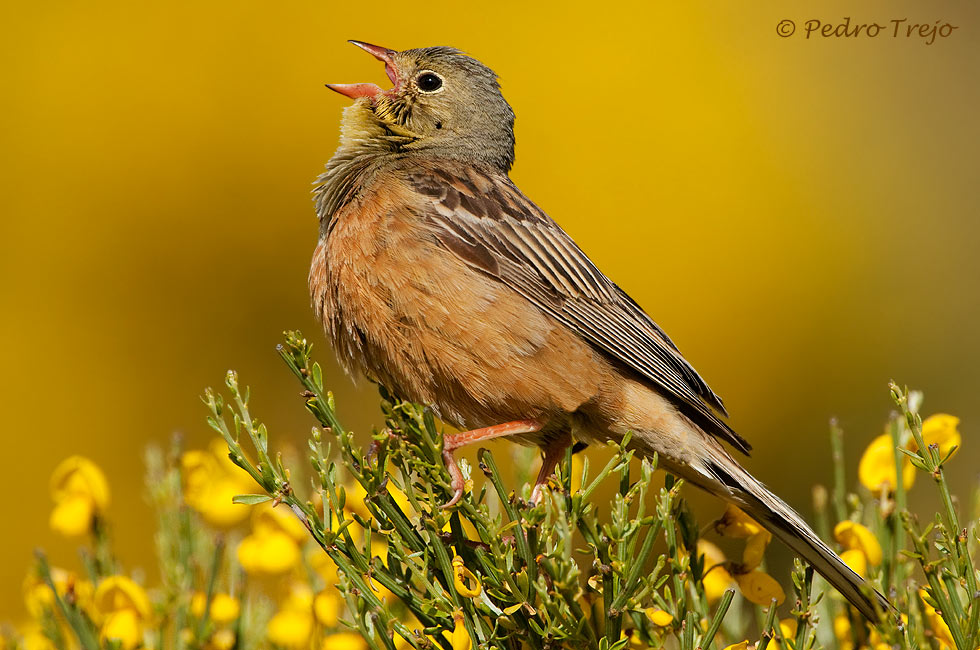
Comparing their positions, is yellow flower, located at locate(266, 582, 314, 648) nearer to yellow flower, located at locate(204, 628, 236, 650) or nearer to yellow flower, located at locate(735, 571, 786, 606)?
yellow flower, located at locate(204, 628, 236, 650)

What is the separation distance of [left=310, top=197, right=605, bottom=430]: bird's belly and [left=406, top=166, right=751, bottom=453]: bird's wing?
0.30 feet

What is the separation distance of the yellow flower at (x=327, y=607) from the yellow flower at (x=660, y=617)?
878 mm

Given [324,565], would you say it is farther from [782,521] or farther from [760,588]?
[782,521]

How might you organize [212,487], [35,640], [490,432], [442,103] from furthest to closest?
1. [442,103]
2. [490,432]
3. [35,640]
4. [212,487]

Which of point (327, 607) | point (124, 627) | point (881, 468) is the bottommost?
point (124, 627)

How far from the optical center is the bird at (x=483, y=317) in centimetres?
382

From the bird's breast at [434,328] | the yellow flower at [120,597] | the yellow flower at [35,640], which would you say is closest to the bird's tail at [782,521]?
the bird's breast at [434,328]

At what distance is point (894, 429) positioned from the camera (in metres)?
3.03

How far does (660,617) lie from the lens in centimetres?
279

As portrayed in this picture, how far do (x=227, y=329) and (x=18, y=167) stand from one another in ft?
7.01

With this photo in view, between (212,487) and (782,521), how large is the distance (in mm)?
1872

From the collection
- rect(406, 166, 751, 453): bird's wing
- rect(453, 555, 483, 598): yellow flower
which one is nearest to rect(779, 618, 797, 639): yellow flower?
rect(453, 555, 483, 598): yellow flower

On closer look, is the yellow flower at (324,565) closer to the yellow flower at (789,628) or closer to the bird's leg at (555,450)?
the bird's leg at (555,450)

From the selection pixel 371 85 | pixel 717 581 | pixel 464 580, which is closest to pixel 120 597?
pixel 464 580
